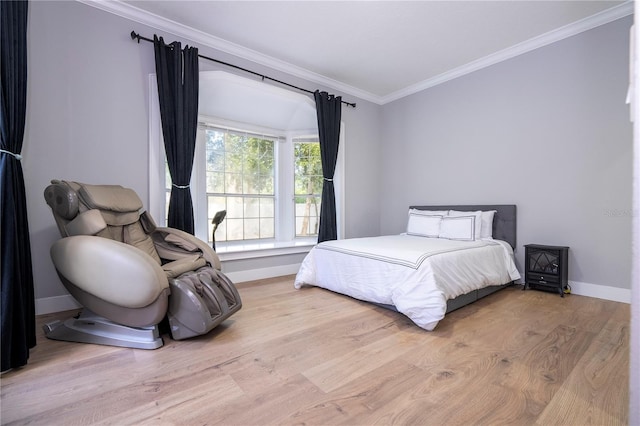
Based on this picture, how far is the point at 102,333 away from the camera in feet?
6.50

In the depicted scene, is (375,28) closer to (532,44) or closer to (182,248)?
(532,44)

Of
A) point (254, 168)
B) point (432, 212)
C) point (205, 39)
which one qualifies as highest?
point (205, 39)

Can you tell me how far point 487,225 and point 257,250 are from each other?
2.83 meters

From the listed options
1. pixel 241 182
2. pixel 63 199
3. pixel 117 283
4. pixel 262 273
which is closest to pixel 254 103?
pixel 241 182

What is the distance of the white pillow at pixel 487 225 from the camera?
3.52 m

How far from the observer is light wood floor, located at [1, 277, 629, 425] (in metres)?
1.31

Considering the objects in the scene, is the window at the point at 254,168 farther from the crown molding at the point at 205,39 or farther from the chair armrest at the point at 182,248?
the chair armrest at the point at 182,248

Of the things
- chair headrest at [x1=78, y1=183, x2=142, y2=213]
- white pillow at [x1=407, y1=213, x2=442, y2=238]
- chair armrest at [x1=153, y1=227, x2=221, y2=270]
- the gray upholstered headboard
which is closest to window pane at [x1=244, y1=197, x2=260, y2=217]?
chair armrest at [x1=153, y1=227, x2=221, y2=270]

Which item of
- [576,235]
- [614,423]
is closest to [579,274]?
[576,235]

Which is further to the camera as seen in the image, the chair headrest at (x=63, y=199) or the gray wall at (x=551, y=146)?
the gray wall at (x=551, y=146)

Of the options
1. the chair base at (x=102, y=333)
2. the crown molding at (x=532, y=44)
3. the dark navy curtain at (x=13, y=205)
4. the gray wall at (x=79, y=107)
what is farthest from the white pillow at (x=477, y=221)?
the dark navy curtain at (x=13, y=205)

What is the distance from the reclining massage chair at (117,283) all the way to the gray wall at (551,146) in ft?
11.1

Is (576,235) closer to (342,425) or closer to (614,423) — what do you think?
(614,423)

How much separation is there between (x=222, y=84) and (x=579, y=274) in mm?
4472
